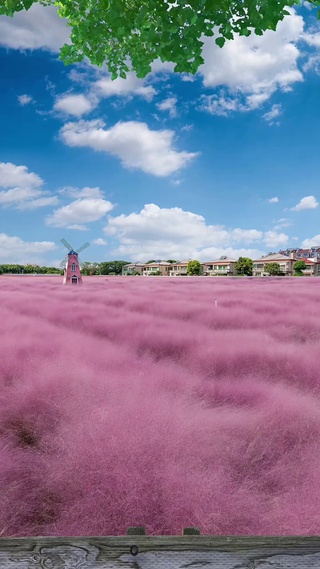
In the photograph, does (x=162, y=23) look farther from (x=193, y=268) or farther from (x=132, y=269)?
(x=132, y=269)

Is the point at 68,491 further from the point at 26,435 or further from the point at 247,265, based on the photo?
the point at 247,265

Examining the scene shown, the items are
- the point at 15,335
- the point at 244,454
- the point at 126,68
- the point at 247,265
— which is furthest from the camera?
the point at 247,265

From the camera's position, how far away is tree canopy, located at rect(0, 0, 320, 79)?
456cm

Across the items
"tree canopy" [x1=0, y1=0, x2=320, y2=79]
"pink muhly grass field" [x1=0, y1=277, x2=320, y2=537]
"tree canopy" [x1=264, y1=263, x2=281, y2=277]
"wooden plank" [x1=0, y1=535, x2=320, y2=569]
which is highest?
"tree canopy" [x1=0, y1=0, x2=320, y2=79]

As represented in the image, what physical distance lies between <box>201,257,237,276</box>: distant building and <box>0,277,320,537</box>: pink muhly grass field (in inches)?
2367

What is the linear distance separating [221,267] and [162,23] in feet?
204

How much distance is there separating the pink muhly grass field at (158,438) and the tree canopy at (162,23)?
391 cm

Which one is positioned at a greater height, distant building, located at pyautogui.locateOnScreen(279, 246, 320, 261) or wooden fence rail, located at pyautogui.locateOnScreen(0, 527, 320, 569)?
distant building, located at pyautogui.locateOnScreen(279, 246, 320, 261)

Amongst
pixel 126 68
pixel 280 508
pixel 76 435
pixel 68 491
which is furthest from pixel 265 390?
pixel 126 68

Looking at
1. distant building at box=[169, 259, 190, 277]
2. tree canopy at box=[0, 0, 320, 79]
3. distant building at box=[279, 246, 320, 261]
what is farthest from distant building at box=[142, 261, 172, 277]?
tree canopy at box=[0, 0, 320, 79]

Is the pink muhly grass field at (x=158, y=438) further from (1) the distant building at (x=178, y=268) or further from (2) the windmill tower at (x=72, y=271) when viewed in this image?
(1) the distant building at (x=178, y=268)

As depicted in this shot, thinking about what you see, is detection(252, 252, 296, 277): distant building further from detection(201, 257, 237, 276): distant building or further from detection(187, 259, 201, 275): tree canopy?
detection(187, 259, 201, 275): tree canopy

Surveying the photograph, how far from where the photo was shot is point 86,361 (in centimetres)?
332

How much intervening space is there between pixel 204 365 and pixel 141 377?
80 centimetres
